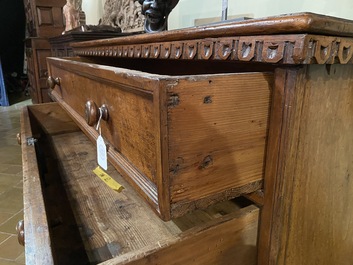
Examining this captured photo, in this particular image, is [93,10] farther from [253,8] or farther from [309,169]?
[309,169]

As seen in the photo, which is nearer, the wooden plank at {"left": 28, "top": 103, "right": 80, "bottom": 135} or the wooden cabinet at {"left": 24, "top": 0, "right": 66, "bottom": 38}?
the wooden plank at {"left": 28, "top": 103, "right": 80, "bottom": 135}

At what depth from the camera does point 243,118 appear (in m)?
0.42

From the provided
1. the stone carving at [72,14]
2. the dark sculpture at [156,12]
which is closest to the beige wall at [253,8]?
the dark sculpture at [156,12]

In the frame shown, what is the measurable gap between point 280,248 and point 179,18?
1.30m

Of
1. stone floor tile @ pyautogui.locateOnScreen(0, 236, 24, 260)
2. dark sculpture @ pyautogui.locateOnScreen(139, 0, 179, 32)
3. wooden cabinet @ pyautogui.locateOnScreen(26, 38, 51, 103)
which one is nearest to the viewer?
dark sculpture @ pyautogui.locateOnScreen(139, 0, 179, 32)

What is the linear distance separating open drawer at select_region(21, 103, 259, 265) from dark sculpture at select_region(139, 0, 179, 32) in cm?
57

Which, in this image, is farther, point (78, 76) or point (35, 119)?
point (35, 119)

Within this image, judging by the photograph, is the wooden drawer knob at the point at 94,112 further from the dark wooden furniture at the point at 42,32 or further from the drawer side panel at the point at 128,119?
the dark wooden furniture at the point at 42,32

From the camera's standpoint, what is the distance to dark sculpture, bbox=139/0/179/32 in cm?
107

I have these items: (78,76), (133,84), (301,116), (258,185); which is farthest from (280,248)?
(78,76)

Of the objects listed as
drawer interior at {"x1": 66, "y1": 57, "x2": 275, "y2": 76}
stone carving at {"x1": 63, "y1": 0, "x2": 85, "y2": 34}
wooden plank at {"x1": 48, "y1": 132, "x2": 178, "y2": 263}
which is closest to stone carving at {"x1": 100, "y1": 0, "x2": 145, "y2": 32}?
stone carving at {"x1": 63, "y1": 0, "x2": 85, "y2": 34}

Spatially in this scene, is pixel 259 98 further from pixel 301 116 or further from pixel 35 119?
pixel 35 119

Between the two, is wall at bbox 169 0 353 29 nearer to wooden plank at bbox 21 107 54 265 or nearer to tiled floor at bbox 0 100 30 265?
wooden plank at bbox 21 107 54 265

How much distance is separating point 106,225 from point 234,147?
1.29 feet
